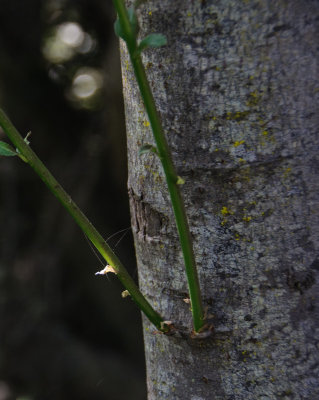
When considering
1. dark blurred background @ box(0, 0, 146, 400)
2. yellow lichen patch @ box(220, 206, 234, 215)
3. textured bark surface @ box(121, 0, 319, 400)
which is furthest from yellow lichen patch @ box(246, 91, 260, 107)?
dark blurred background @ box(0, 0, 146, 400)

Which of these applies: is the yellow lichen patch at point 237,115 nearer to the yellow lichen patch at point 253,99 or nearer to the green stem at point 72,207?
the yellow lichen patch at point 253,99

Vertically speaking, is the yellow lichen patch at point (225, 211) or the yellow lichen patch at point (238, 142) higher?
the yellow lichen patch at point (238, 142)

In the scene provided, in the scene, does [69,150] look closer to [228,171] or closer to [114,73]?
[114,73]

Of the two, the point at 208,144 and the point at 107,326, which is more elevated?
the point at 208,144

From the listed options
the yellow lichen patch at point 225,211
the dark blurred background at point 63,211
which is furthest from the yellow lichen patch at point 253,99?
the dark blurred background at point 63,211

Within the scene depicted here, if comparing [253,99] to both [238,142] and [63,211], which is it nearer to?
[238,142]

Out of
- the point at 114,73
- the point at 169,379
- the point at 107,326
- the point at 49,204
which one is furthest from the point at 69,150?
the point at 169,379

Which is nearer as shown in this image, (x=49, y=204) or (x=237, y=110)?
(x=237, y=110)
